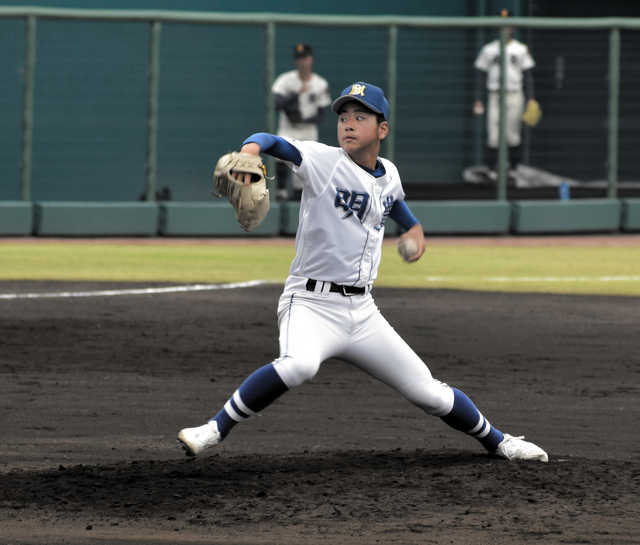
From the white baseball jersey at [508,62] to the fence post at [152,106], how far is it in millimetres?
4759

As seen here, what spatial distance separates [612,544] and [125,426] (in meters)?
2.69

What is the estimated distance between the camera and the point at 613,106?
17.0 metres

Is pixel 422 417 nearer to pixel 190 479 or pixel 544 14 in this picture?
pixel 190 479

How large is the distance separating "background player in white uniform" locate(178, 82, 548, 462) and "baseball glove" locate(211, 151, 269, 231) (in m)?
0.31

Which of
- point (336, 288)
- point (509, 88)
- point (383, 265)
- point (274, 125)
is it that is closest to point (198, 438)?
point (336, 288)

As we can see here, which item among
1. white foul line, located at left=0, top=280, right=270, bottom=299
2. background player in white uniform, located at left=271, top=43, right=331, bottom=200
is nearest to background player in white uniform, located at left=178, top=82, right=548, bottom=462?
white foul line, located at left=0, top=280, right=270, bottom=299

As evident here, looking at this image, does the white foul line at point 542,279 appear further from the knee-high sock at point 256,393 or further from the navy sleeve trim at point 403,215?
the knee-high sock at point 256,393

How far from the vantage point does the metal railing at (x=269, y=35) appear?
1522 centimetres

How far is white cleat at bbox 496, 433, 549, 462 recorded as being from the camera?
488cm

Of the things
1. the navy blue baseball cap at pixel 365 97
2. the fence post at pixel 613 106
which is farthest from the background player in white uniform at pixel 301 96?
the navy blue baseball cap at pixel 365 97

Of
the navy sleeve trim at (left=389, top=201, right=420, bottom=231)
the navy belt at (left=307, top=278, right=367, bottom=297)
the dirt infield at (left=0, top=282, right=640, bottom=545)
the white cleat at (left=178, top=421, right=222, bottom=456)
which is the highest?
the navy sleeve trim at (left=389, top=201, right=420, bottom=231)

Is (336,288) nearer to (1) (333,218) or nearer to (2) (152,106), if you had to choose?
(1) (333,218)

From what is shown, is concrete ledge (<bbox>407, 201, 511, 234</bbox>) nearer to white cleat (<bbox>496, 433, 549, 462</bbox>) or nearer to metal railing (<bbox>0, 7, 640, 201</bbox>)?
metal railing (<bbox>0, 7, 640, 201</bbox>)

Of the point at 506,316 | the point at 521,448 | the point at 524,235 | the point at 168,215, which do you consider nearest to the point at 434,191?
the point at 524,235
